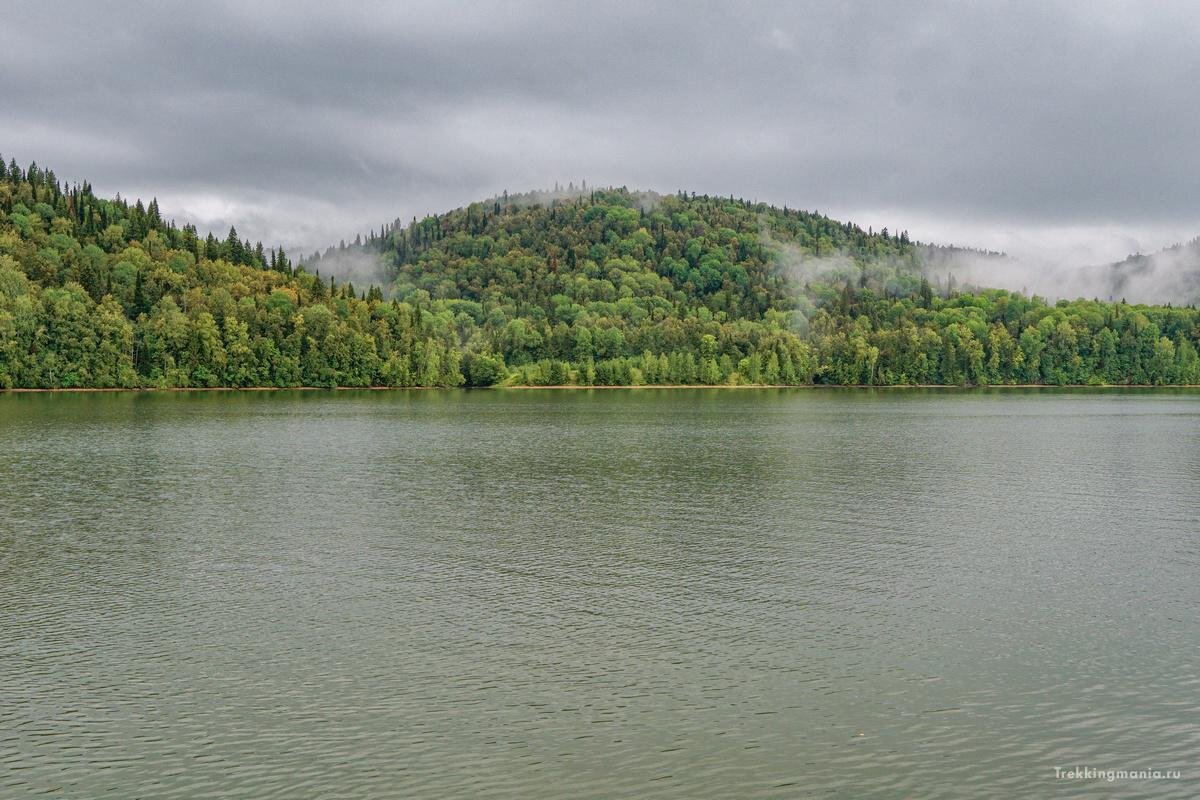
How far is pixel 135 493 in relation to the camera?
44.7m

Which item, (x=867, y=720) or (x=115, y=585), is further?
(x=115, y=585)

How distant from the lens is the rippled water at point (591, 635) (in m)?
15.9

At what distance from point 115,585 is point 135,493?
19490 mm

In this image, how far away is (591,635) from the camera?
2262 cm

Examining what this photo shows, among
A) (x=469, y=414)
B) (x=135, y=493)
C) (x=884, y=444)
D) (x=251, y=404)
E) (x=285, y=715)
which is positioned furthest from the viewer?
(x=251, y=404)

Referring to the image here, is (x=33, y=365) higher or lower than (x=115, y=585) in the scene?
higher

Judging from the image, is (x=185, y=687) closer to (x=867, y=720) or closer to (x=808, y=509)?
(x=867, y=720)

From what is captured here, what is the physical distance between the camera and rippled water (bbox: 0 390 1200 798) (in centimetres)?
1587

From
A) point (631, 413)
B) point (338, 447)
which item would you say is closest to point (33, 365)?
point (631, 413)

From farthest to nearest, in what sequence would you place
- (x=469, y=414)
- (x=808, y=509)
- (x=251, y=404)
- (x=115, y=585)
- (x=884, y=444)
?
(x=251, y=404), (x=469, y=414), (x=884, y=444), (x=808, y=509), (x=115, y=585)

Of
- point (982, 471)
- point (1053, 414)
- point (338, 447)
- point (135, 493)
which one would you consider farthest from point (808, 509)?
point (1053, 414)

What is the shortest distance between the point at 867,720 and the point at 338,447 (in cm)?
5702

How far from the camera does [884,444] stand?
244 ft

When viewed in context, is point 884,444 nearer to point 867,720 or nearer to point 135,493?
point 135,493
